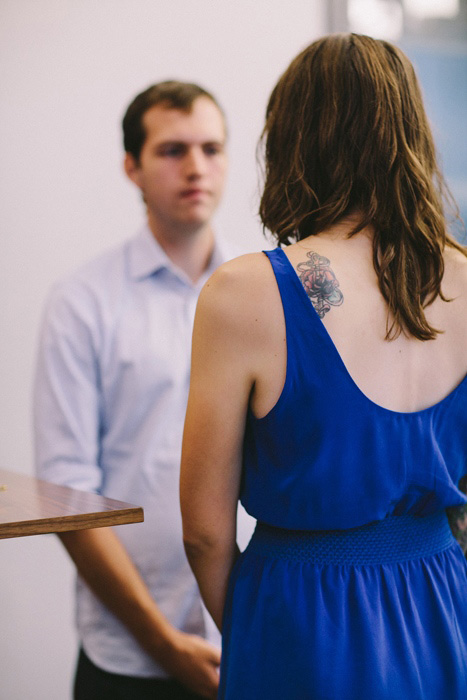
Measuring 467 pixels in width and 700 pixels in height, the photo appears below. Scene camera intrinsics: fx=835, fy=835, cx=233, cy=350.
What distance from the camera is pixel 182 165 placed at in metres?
2.06

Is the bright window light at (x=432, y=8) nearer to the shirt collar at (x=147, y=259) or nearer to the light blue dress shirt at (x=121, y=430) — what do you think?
the shirt collar at (x=147, y=259)

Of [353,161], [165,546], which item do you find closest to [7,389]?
[165,546]

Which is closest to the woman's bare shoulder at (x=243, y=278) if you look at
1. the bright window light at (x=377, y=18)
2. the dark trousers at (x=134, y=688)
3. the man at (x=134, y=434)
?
the man at (x=134, y=434)

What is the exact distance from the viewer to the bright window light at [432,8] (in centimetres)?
327

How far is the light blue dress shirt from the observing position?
1.81 metres

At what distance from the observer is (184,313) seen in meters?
1.98

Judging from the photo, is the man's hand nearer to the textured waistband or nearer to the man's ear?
the textured waistband

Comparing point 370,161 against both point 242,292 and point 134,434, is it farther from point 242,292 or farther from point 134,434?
point 134,434

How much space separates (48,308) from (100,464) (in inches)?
15.1

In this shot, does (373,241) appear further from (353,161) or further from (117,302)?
(117,302)

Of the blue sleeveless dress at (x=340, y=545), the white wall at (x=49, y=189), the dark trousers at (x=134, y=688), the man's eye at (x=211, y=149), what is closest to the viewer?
the blue sleeveless dress at (x=340, y=545)

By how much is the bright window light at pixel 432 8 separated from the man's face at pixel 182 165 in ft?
4.95

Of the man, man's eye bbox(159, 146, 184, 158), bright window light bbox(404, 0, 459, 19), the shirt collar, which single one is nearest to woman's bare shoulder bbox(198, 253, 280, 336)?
the man

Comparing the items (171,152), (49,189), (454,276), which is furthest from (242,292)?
(49,189)
